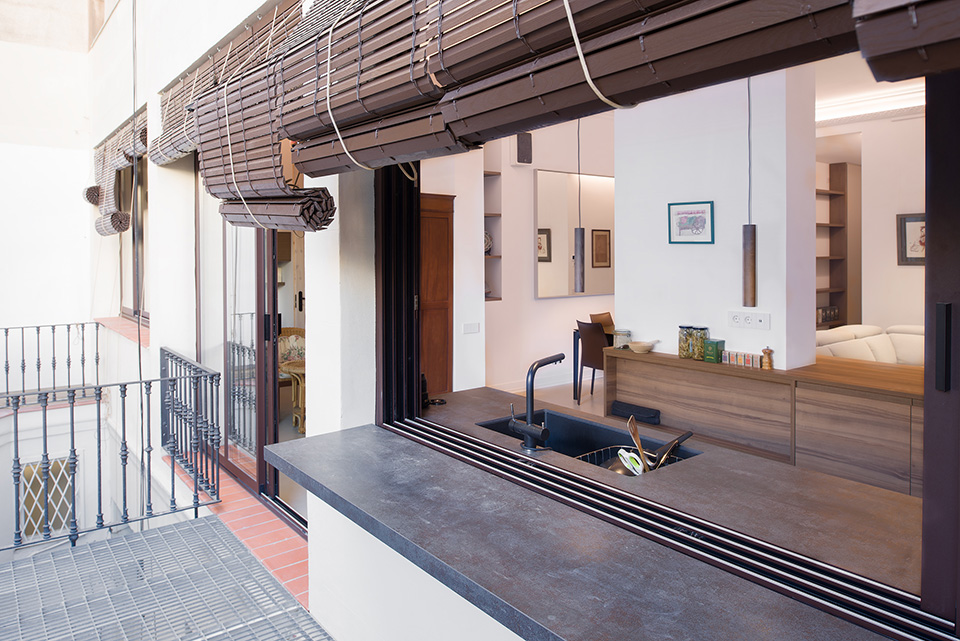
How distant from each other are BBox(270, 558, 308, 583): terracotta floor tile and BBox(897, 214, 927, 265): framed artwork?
21.4 ft

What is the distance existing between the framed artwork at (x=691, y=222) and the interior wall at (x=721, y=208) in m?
0.04

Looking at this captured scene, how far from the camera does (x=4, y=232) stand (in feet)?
25.7

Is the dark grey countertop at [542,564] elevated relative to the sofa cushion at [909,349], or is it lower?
lower

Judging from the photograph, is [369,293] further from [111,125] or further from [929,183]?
[111,125]

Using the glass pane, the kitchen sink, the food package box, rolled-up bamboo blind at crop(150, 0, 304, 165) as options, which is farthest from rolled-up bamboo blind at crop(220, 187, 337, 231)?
the food package box

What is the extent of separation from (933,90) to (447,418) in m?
2.05

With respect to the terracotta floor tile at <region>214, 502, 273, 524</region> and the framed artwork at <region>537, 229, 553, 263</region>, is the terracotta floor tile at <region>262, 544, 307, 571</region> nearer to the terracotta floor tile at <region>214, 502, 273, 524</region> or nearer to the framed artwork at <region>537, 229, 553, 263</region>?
the terracotta floor tile at <region>214, 502, 273, 524</region>

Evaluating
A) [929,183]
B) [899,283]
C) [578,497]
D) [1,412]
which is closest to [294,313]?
Result: [1,412]

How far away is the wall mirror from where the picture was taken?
789 cm

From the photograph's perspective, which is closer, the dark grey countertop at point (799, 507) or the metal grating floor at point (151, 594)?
the dark grey countertop at point (799, 507)

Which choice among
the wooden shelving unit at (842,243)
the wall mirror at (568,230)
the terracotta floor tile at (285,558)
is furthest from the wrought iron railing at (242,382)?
the wooden shelving unit at (842,243)

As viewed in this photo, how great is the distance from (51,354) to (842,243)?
32.2 feet

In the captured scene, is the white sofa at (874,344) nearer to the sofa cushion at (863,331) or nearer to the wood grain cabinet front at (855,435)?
the sofa cushion at (863,331)

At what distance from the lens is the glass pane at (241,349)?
169 inches
